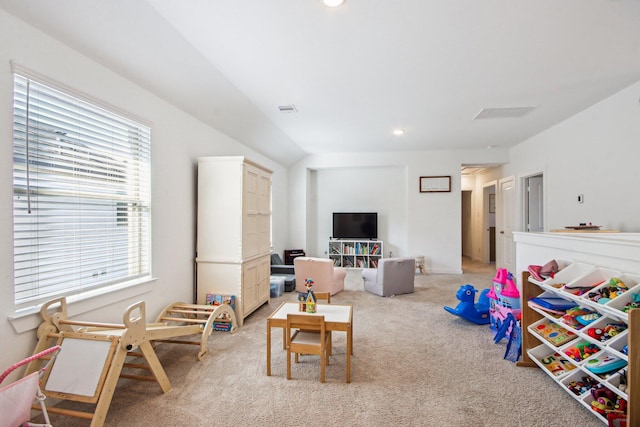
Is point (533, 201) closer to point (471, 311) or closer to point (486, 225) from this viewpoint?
point (486, 225)

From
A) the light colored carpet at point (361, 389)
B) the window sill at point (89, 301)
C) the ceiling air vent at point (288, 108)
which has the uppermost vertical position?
the ceiling air vent at point (288, 108)

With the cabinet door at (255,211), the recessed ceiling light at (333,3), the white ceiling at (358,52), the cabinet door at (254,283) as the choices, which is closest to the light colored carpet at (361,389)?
the cabinet door at (254,283)

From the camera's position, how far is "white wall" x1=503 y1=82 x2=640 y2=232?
10.4ft

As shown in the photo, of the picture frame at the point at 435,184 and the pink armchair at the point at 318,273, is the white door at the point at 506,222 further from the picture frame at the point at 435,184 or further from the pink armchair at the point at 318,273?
the pink armchair at the point at 318,273

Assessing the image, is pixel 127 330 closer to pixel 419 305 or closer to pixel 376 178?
pixel 419 305

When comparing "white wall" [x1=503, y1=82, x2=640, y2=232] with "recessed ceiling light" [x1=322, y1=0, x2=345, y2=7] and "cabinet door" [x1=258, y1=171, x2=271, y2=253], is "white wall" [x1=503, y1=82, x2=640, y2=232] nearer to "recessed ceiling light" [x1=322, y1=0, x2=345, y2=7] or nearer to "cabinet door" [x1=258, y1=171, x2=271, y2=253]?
"recessed ceiling light" [x1=322, y1=0, x2=345, y2=7]

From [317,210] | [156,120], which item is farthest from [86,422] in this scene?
[317,210]

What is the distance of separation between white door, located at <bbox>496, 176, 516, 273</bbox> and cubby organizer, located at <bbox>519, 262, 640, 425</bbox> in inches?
158

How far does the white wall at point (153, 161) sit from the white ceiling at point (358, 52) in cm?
11

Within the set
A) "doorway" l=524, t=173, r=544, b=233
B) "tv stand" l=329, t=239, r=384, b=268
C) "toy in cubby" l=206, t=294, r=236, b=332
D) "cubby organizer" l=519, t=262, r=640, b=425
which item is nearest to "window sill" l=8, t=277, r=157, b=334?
"toy in cubby" l=206, t=294, r=236, b=332

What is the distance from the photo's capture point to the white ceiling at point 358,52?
1.97 metres

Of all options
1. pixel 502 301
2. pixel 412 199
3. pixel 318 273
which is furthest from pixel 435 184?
pixel 502 301

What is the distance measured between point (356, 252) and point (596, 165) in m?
4.31

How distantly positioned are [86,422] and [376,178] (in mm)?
6278
